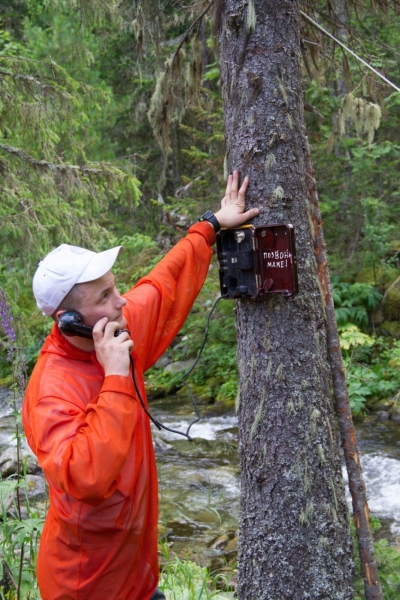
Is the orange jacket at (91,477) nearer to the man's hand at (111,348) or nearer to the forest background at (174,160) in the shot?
the man's hand at (111,348)

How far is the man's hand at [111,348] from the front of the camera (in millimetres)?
2221

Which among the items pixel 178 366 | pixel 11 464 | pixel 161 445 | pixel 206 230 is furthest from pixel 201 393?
pixel 206 230

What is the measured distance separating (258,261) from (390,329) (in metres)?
10.3

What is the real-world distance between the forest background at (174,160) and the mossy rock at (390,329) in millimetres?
32

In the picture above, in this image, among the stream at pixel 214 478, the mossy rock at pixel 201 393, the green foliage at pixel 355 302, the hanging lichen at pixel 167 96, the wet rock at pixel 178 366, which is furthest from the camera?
the wet rock at pixel 178 366

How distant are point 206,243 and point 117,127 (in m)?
17.7

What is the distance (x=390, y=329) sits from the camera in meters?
12.5

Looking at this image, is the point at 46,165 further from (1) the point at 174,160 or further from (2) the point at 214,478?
(1) the point at 174,160

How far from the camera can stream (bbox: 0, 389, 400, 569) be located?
6703 mm

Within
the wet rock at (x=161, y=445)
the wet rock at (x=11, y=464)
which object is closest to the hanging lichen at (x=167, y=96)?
the wet rock at (x=11, y=464)

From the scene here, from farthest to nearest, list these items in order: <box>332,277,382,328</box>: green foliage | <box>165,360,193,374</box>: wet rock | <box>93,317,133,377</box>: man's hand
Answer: <box>165,360,193,374</box>: wet rock → <box>332,277,382,328</box>: green foliage → <box>93,317,133,377</box>: man's hand

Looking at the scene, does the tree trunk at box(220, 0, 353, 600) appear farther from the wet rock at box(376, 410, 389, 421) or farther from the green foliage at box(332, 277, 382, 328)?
the green foliage at box(332, 277, 382, 328)

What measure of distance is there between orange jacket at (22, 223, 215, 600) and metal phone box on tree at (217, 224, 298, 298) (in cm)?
63

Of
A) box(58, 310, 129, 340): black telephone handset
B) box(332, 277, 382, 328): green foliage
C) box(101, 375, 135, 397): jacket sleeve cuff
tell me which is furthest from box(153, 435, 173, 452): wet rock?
box(101, 375, 135, 397): jacket sleeve cuff
